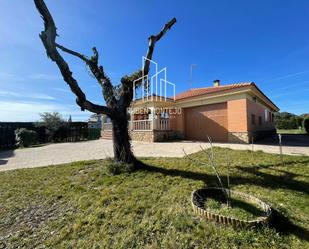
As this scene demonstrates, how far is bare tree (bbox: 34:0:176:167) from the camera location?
4.09m

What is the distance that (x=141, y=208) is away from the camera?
3043 millimetres

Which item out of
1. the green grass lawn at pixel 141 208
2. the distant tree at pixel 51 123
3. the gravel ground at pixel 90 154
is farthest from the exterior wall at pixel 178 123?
the distant tree at pixel 51 123

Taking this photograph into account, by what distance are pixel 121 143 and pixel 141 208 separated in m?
2.46

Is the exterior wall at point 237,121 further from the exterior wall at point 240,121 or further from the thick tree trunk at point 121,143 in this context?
the thick tree trunk at point 121,143

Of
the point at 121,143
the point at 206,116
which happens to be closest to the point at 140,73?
the point at 121,143

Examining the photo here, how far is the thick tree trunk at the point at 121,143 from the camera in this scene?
5.19m

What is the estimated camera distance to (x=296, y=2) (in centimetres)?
837

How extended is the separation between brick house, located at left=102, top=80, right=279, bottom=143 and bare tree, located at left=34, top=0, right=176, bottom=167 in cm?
540

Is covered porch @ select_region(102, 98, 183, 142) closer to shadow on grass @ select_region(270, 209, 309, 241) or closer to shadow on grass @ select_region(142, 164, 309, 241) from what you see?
shadow on grass @ select_region(142, 164, 309, 241)

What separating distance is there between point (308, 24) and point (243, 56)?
420 cm

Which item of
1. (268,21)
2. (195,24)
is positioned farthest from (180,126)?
(268,21)

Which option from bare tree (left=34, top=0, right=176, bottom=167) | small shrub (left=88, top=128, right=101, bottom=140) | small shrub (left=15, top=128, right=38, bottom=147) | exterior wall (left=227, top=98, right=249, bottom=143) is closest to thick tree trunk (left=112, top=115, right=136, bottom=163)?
bare tree (left=34, top=0, right=176, bottom=167)

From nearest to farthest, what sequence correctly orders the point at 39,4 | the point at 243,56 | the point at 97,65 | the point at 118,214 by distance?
1. the point at 118,214
2. the point at 39,4
3. the point at 97,65
4. the point at 243,56

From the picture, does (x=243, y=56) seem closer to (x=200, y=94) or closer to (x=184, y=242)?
(x=200, y=94)
